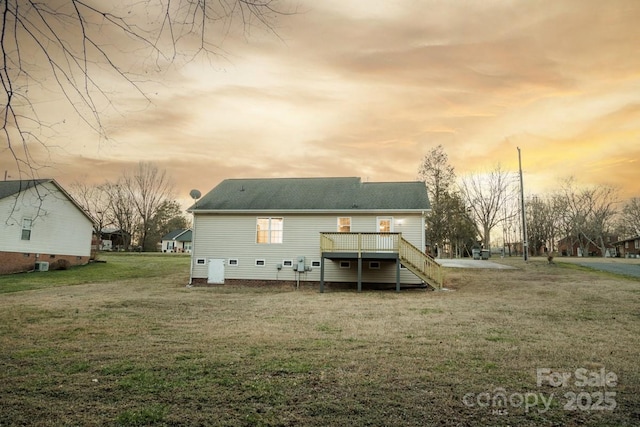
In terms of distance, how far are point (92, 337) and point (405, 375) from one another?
21.2 feet

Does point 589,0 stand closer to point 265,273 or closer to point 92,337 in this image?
point 92,337

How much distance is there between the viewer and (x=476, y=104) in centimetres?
1639

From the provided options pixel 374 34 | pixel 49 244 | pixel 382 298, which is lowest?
pixel 382 298

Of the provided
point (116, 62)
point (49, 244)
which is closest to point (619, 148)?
point (116, 62)

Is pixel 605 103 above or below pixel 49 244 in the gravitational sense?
above

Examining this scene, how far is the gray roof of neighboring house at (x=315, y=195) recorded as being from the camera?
67.8 ft

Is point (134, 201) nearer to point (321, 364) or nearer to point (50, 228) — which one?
point (50, 228)

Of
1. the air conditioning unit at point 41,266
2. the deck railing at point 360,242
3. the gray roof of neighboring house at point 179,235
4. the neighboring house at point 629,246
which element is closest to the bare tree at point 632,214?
the neighboring house at point 629,246

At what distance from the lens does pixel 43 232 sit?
27.4 metres

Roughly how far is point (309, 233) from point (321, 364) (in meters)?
14.9

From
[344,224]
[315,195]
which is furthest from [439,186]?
[344,224]

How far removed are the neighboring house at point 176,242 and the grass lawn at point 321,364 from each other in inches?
2468

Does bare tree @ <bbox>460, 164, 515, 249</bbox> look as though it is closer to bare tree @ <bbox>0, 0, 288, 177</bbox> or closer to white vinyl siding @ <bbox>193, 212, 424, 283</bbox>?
white vinyl siding @ <bbox>193, 212, 424, 283</bbox>

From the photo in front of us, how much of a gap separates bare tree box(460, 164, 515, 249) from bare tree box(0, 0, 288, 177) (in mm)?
45734
